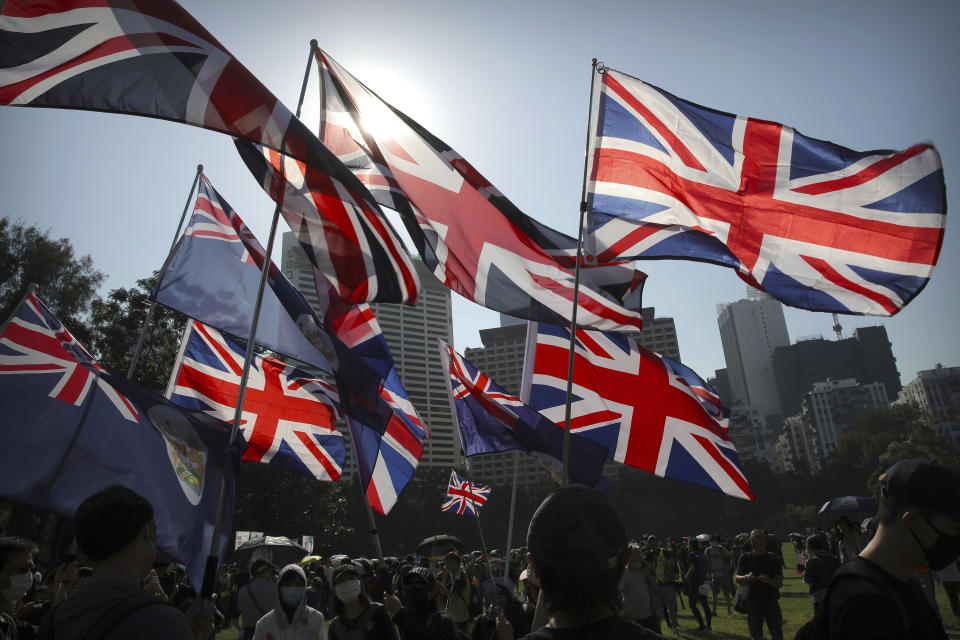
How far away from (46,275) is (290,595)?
1089 inches

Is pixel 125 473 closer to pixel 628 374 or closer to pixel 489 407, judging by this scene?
pixel 489 407

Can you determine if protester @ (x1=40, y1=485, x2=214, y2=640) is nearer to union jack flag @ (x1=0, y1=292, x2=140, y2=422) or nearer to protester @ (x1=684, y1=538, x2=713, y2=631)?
union jack flag @ (x1=0, y1=292, x2=140, y2=422)

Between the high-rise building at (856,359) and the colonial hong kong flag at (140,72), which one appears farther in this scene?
the high-rise building at (856,359)

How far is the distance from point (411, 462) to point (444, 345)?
169 cm

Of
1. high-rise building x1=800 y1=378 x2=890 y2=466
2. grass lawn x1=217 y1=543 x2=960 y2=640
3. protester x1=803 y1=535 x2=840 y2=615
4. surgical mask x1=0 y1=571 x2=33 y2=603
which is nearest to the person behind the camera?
surgical mask x1=0 y1=571 x2=33 y2=603

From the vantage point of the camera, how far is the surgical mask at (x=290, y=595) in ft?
18.3

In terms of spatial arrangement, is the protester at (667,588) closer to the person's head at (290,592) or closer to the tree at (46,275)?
the person's head at (290,592)

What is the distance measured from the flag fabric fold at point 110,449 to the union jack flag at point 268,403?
2973 mm

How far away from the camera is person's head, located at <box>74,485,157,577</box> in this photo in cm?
239

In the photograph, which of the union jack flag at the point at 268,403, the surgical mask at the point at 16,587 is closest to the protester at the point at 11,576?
the surgical mask at the point at 16,587

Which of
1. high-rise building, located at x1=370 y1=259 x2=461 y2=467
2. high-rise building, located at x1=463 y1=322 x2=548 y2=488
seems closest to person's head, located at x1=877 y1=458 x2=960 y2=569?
high-rise building, located at x1=370 y1=259 x2=461 y2=467

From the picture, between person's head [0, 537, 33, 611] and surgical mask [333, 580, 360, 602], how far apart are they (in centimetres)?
242

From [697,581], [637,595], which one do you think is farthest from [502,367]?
[637,595]

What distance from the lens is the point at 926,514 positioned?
241 centimetres
